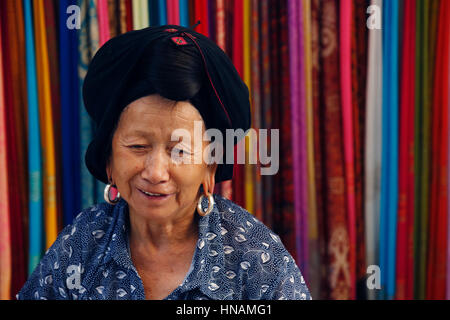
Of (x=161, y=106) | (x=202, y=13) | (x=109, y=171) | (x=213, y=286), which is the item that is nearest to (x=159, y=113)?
(x=161, y=106)

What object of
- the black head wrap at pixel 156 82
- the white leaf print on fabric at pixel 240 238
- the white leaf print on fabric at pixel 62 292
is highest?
the black head wrap at pixel 156 82

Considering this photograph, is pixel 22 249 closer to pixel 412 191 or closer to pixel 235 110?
pixel 235 110

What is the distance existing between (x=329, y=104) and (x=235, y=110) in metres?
0.56

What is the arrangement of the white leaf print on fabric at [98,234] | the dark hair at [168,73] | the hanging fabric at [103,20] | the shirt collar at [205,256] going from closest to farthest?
the dark hair at [168,73]
the shirt collar at [205,256]
the white leaf print on fabric at [98,234]
the hanging fabric at [103,20]

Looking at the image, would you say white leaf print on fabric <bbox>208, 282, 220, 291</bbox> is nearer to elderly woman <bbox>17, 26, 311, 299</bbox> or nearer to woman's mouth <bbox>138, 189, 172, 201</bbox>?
elderly woman <bbox>17, 26, 311, 299</bbox>

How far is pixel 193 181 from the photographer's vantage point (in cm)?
121

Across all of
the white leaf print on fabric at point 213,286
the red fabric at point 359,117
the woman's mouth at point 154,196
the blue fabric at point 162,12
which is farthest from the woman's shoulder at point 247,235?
the blue fabric at point 162,12

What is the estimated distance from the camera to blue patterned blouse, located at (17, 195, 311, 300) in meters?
1.26

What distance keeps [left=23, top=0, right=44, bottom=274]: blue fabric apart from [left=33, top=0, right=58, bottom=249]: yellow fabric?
0.7 inches

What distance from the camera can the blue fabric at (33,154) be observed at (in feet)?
5.19

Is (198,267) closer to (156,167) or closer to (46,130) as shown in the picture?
(156,167)

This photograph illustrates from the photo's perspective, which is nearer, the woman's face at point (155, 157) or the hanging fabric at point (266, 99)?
the woman's face at point (155, 157)

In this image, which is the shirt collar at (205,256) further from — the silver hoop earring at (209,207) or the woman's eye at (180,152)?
the woman's eye at (180,152)
